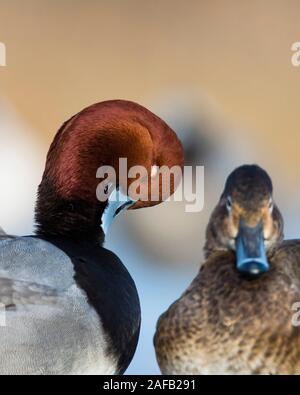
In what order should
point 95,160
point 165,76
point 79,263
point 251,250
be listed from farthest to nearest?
point 165,76, point 95,160, point 79,263, point 251,250

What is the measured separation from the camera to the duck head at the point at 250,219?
1.18 metres

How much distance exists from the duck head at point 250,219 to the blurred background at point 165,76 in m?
1.61

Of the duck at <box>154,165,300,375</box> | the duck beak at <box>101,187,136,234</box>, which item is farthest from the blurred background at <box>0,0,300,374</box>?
the duck at <box>154,165,300,375</box>

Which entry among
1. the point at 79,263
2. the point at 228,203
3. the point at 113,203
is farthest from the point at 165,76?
the point at 228,203

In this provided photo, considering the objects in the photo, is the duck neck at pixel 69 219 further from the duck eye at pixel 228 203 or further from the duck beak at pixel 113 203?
the duck eye at pixel 228 203

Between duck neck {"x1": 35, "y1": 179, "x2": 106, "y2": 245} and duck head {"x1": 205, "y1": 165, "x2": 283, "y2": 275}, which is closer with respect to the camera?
duck head {"x1": 205, "y1": 165, "x2": 283, "y2": 275}

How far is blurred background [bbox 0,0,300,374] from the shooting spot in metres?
3.01

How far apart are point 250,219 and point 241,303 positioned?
4.9 inches

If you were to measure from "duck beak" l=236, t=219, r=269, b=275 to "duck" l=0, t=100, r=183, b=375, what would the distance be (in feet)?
1.01

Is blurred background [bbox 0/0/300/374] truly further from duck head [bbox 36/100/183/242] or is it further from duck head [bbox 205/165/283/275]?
duck head [bbox 205/165/283/275]

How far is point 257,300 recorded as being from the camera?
4.06 feet

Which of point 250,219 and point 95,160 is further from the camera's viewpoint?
point 95,160

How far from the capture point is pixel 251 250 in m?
1.18

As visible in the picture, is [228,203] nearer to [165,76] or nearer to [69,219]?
[69,219]
